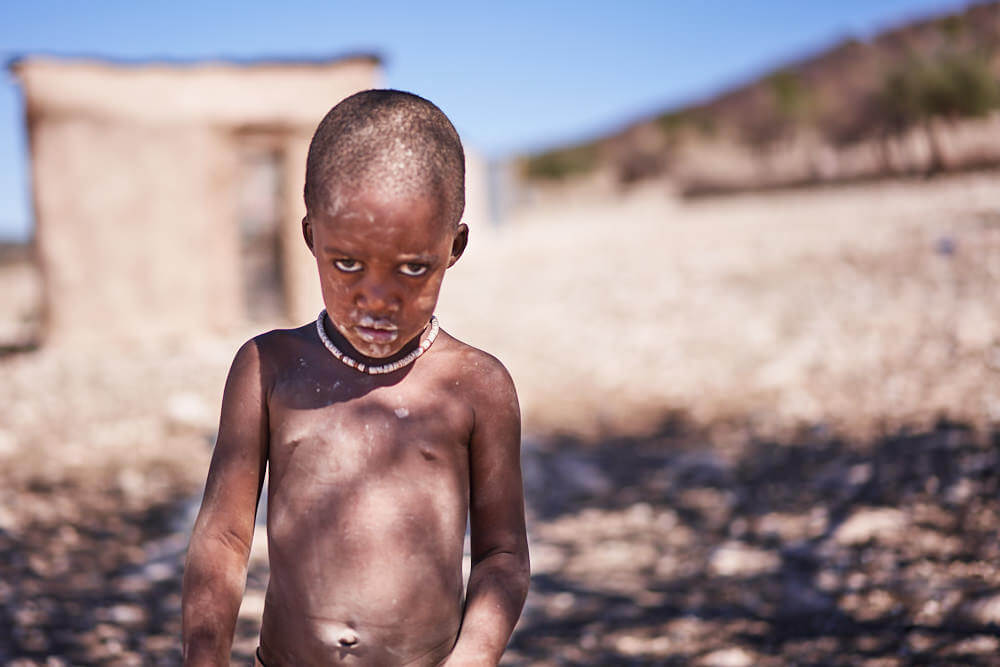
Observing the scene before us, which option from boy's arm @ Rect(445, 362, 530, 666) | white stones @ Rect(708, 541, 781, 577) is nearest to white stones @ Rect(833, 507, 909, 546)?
white stones @ Rect(708, 541, 781, 577)

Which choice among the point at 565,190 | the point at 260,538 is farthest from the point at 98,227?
the point at 565,190

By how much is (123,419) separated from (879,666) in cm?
430

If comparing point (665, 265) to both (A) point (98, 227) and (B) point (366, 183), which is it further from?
(B) point (366, 183)

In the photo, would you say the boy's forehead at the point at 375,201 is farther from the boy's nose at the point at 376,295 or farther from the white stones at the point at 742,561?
the white stones at the point at 742,561

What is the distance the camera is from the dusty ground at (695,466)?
2.52m

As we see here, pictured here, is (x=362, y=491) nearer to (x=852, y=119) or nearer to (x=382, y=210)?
(x=382, y=210)

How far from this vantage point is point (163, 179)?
7.46 metres

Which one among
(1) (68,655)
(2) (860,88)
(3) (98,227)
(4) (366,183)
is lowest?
(1) (68,655)

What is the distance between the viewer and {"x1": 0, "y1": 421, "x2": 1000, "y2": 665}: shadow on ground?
7.86ft

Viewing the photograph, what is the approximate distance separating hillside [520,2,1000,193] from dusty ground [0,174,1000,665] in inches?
195

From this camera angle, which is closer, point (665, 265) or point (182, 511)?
point (182, 511)

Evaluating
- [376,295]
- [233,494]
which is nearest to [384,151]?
[376,295]

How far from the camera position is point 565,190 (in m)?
32.7

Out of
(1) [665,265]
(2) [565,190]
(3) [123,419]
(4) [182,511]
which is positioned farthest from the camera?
(2) [565,190]
